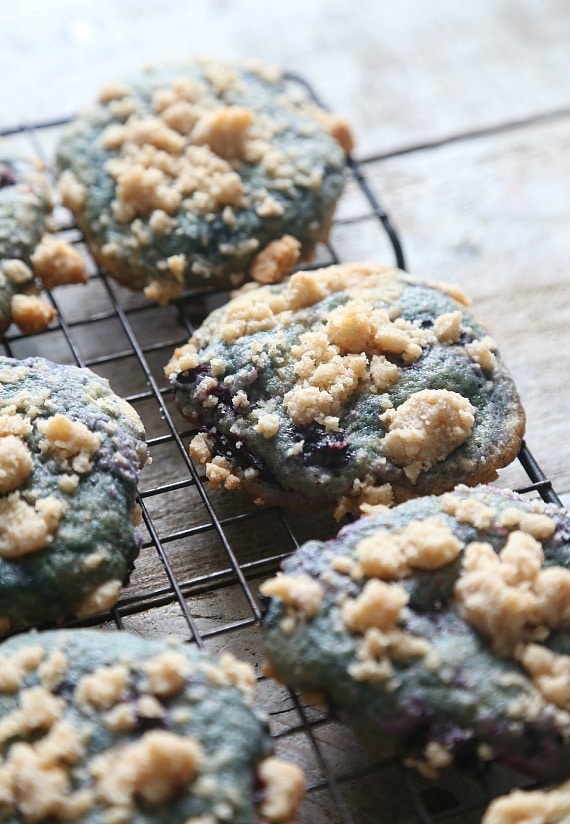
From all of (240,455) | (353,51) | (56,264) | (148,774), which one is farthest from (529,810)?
(353,51)

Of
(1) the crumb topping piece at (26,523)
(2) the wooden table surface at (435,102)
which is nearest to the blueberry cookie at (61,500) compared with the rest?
(1) the crumb topping piece at (26,523)

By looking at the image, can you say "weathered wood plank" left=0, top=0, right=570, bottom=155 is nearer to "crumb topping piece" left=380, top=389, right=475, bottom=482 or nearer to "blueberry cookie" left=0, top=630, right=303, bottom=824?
"crumb topping piece" left=380, top=389, right=475, bottom=482

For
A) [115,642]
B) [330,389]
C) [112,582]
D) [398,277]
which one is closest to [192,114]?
[398,277]

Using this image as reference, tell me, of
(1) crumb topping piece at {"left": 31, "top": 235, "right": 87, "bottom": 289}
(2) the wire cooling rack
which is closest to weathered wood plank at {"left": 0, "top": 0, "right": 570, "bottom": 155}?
(2) the wire cooling rack

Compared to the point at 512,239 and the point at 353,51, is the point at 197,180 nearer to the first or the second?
the point at 512,239

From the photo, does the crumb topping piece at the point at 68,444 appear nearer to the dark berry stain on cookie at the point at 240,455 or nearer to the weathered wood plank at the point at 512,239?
the dark berry stain on cookie at the point at 240,455
